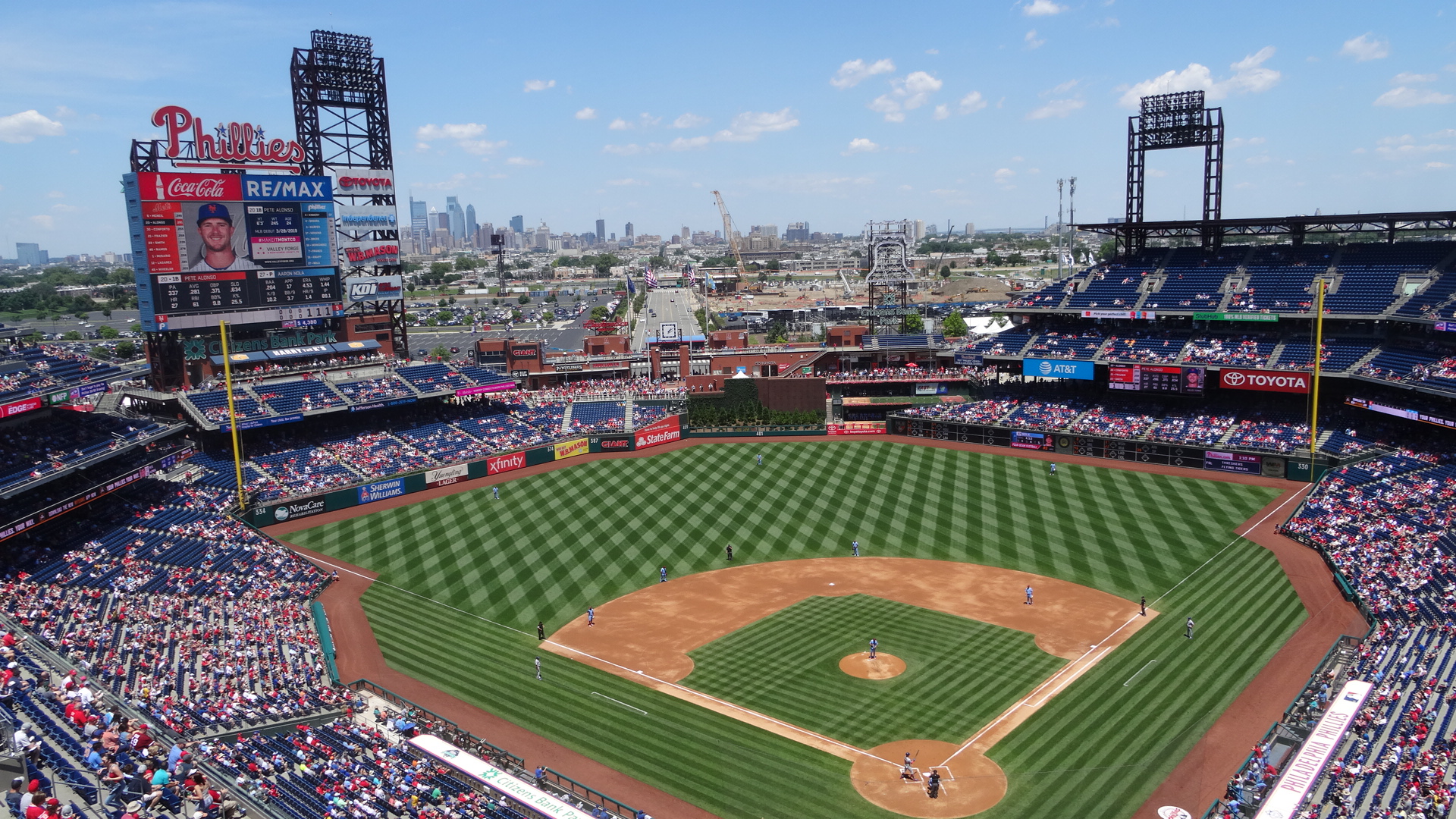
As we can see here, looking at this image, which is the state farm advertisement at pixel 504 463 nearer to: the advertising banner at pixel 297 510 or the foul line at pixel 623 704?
the advertising banner at pixel 297 510

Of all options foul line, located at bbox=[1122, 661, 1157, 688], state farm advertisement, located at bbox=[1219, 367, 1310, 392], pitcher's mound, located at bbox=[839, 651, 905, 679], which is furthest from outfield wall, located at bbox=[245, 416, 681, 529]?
foul line, located at bbox=[1122, 661, 1157, 688]

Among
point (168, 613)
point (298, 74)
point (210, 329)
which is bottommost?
point (168, 613)

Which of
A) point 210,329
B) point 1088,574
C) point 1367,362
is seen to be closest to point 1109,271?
point 1367,362

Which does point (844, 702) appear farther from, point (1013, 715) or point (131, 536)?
point (131, 536)

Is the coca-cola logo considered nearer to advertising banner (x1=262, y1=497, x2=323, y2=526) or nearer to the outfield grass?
advertising banner (x1=262, y1=497, x2=323, y2=526)

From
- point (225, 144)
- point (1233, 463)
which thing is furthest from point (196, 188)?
point (1233, 463)
